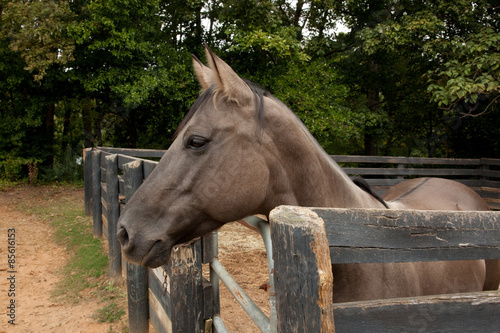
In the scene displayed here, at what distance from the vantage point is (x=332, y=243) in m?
1.05

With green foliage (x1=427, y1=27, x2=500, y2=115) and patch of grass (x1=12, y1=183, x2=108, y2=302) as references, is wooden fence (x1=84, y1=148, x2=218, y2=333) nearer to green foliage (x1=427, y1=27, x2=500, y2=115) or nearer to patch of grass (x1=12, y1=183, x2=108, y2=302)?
patch of grass (x1=12, y1=183, x2=108, y2=302)

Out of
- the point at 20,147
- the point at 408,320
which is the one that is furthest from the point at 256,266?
the point at 20,147

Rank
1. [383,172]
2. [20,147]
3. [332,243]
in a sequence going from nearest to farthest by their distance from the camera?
1. [332,243]
2. [383,172]
3. [20,147]

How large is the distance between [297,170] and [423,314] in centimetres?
88

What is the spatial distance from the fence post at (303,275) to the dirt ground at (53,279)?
2.87 metres

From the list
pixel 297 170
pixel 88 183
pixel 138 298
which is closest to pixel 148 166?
pixel 138 298

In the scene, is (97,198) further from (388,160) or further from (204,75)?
(388,160)

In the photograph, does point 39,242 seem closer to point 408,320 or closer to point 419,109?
point 408,320

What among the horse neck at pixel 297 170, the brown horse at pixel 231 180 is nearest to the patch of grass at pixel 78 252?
the brown horse at pixel 231 180

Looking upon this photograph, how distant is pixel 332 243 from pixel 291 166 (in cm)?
75

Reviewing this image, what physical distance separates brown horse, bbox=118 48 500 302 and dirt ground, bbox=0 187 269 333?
227cm

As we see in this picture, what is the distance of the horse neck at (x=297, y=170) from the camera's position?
1.73 meters

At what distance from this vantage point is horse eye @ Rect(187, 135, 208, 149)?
1639mm

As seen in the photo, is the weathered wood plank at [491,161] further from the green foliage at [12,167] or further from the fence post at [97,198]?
the green foliage at [12,167]
